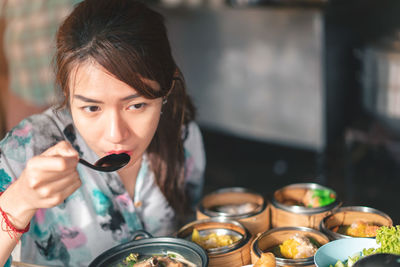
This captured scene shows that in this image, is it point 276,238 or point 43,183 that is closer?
point 43,183

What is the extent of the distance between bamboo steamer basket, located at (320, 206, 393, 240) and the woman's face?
2.36 feet

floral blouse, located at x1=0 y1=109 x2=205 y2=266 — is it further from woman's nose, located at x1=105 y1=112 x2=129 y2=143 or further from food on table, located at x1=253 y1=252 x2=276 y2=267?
food on table, located at x1=253 y1=252 x2=276 y2=267

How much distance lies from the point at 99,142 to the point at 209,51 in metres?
3.42

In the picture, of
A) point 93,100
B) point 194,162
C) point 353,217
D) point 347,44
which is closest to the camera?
point 93,100

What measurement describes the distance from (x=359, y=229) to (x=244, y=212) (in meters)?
0.46

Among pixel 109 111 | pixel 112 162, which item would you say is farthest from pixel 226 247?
pixel 109 111

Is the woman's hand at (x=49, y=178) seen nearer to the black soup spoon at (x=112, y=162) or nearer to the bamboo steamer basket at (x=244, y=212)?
the black soup spoon at (x=112, y=162)

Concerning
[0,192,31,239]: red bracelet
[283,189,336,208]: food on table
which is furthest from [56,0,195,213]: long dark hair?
[283,189,336,208]: food on table

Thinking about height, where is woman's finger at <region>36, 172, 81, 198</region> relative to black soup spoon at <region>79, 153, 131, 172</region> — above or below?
above

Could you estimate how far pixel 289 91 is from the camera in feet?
14.2

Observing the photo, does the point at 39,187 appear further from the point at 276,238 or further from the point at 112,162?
the point at 276,238

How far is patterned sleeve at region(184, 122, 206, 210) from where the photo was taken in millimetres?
2223

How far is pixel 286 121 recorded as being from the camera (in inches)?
176

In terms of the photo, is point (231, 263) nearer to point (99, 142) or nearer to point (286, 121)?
point (99, 142)
